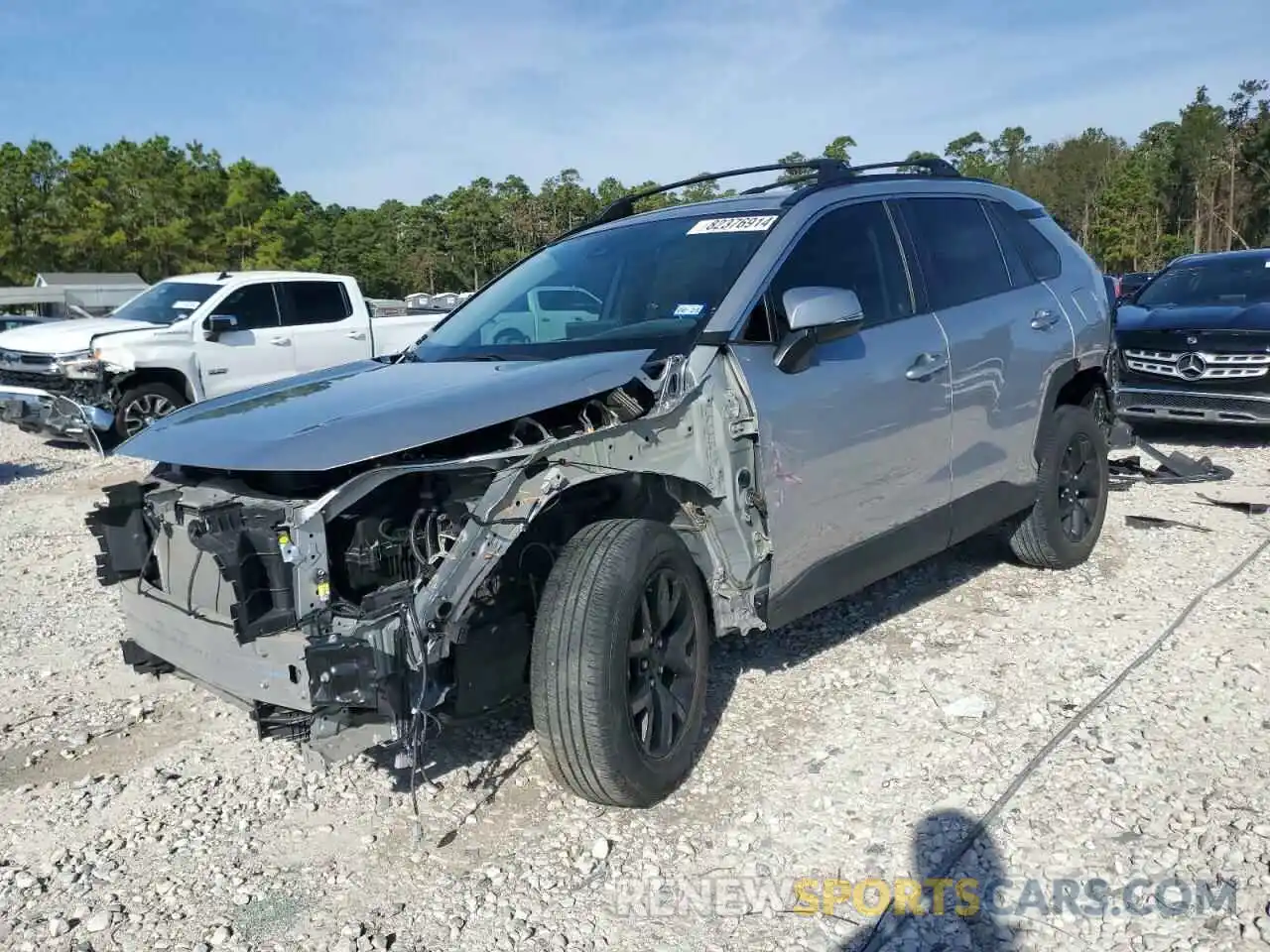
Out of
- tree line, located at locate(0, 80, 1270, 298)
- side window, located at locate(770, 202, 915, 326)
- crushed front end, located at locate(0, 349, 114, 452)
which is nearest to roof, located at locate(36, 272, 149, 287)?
tree line, located at locate(0, 80, 1270, 298)

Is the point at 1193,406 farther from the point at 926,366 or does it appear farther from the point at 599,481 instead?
the point at 599,481

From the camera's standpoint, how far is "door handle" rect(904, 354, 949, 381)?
4004 millimetres

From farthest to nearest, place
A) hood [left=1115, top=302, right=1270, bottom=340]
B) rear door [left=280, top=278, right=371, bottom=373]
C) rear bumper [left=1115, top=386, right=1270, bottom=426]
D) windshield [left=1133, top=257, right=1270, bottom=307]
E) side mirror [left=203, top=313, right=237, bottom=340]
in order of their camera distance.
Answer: rear door [left=280, top=278, right=371, bottom=373] < side mirror [left=203, top=313, right=237, bottom=340] < windshield [left=1133, top=257, right=1270, bottom=307] < hood [left=1115, top=302, right=1270, bottom=340] < rear bumper [left=1115, top=386, right=1270, bottom=426]

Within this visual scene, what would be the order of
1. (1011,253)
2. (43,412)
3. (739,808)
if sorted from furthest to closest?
1. (43,412)
2. (1011,253)
3. (739,808)

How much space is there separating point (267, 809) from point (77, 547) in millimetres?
4137

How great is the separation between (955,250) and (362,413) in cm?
291

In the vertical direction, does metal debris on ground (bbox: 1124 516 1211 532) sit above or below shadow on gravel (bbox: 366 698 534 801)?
below

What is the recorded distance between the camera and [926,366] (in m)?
4.07

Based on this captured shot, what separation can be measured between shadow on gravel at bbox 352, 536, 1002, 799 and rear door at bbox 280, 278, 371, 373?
7.95 m

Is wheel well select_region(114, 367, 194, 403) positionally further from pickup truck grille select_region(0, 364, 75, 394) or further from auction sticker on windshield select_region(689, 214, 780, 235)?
auction sticker on windshield select_region(689, 214, 780, 235)

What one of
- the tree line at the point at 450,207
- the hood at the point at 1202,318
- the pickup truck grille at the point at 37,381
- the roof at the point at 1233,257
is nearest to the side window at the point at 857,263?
the hood at the point at 1202,318

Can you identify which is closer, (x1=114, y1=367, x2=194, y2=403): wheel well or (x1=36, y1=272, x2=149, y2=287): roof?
(x1=114, y1=367, x2=194, y2=403): wheel well

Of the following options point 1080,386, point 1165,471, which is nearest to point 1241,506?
point 1165,471

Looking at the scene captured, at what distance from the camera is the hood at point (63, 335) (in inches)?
403
